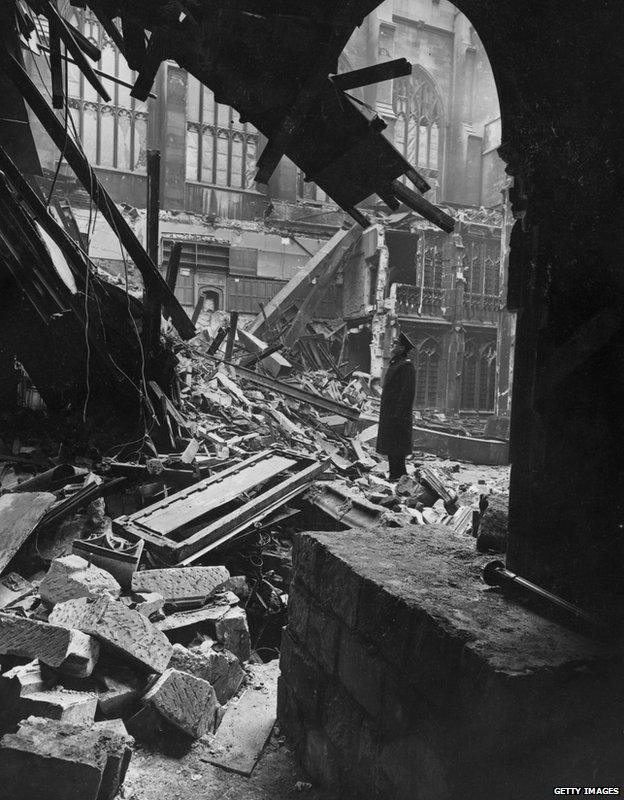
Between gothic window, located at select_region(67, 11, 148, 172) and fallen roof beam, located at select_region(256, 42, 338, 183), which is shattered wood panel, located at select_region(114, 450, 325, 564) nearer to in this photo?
fallen roof beam, located at select_region(256, 42, 338, 183)

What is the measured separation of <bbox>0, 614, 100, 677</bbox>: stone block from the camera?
2.81m

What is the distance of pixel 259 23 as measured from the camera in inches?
101

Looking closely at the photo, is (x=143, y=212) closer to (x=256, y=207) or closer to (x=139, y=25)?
(x=256, y=207)

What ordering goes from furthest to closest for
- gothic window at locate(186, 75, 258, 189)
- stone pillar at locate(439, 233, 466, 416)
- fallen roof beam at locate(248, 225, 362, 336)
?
gothic window at locate(186, 75, 258, 189) → stone pillar at locate(439, 233, 466, 416) → fallen roof beam at locate(248, 225, 362, 336)

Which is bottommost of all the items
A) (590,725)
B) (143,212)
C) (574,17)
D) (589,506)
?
(590,725)

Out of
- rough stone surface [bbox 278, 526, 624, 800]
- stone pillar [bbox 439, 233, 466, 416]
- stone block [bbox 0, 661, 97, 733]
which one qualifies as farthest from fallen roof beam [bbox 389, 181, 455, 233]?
stone pillar [bbox 439, 233, 466, 416]

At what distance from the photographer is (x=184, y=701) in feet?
9.66

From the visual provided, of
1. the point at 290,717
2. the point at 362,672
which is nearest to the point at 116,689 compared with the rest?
the point at 290,717

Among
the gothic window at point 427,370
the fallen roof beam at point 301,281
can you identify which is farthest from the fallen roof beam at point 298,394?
the gothic window at point 427,370

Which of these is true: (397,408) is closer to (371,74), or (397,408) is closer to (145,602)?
(145,602)

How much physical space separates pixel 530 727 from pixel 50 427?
591cm

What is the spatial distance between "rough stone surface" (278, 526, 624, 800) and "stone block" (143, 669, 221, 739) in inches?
18.2

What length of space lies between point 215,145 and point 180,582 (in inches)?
878

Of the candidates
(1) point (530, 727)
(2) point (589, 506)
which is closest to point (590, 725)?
(1) point (530, 727)
